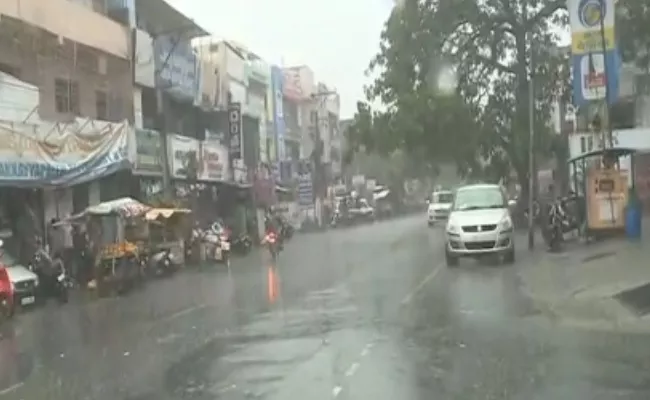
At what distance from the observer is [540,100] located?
143 feet

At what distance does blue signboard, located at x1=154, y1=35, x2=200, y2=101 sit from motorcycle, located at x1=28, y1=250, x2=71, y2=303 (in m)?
12.4

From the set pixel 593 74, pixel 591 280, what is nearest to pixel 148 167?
pixel 593 74

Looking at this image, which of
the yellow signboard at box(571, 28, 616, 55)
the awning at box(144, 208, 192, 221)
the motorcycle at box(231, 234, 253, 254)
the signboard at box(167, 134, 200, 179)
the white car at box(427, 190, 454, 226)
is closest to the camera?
the yellow signboard at box(571, 28, 616, 55)

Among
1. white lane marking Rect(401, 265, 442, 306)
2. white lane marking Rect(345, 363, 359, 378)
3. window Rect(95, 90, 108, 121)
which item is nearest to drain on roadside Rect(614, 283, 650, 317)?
white lane marking Rect(401, 265, 442, 306)

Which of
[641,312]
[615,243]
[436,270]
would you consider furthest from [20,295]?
[615,243]

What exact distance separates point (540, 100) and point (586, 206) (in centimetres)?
1539

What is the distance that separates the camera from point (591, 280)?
63.4 feet

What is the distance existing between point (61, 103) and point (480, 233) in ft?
41.8

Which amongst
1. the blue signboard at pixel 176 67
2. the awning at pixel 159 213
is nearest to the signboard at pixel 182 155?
the blue signboard at pixel 176 67

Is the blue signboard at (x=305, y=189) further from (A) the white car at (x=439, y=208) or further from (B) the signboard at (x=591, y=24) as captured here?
(B) the signboard at (x=591, y=24)

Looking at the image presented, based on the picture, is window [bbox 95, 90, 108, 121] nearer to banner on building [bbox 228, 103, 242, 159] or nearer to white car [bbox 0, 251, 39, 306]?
banner on building [bbox 228, 103, 242, 159]

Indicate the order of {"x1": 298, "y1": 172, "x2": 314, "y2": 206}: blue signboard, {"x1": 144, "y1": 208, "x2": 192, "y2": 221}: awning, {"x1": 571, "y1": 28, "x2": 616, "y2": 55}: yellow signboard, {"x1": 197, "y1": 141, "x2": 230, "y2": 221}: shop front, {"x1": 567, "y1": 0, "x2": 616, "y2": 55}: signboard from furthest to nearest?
{"x1": 298, "y1": 172, "x2": 314, "y2": 206}: blue signboard → {"x1": 197, "y1": 141, "x2": 230, "y2": 221}: shop front → {"x1": 144, "y1": 208, "x2": 192, "y2": 221}: awning → {"x1": 571, "y1": 28, "x2": 616, "y2": 55}: yellow signboard → {"x1": 567, "y1": 0, "x2": 616, "y2": 55}: signboard

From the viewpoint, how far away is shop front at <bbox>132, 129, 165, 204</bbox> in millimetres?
31906

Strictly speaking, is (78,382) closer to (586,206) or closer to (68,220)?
(68,220)
